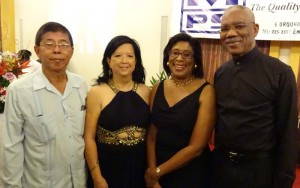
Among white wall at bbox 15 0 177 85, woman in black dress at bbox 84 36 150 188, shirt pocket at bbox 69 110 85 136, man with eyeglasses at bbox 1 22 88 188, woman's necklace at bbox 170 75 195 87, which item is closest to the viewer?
man with eyeglasses at bbox 1 22 88 188

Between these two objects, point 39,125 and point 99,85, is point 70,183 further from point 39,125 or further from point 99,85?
point 99,85

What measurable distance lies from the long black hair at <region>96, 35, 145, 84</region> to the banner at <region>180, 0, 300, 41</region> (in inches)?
86.4

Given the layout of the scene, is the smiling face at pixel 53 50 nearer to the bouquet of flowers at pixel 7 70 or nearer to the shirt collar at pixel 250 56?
the bouquet of flowers at pixel 7 70

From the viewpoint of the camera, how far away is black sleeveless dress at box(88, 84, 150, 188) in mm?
1775

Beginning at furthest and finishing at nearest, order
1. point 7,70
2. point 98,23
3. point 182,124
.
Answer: point 98,23, point 7,70, point 182,124

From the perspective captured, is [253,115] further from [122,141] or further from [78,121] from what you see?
[78,121]

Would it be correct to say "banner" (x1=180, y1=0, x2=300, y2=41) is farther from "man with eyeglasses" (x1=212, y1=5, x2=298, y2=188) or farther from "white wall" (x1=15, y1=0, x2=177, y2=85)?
"man with eyeglasses" (x1=212, y1=5, x2=298, y2=188)

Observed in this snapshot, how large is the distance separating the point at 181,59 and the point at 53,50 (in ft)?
2.48

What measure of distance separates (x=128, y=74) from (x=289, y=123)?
3.18 ft

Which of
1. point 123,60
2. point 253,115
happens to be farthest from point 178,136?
point 123,60

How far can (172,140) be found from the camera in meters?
1.80

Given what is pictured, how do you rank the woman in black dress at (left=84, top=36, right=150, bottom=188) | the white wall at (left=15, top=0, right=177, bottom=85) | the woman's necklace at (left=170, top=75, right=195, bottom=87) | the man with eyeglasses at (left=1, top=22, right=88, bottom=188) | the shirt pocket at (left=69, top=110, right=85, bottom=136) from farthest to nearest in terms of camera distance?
the white wall at (left=15, top=0, right=177, bottom=85), the woman's necklace at (left=170, top=75, right=195, bottom=87), the woman in black dress at (left=84, top=36, right=150, bottom=188), the shirt pocket at (left=69, top=110, right=85, bottom=136), the man with eyeglasses at (left=1, top=22, right=88, bottom=188)

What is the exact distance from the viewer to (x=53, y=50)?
1.56m

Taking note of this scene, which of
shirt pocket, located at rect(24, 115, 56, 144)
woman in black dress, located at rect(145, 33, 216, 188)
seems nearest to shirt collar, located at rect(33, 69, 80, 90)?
shirt pocket, located at rect(24, 115, 56, 144)
